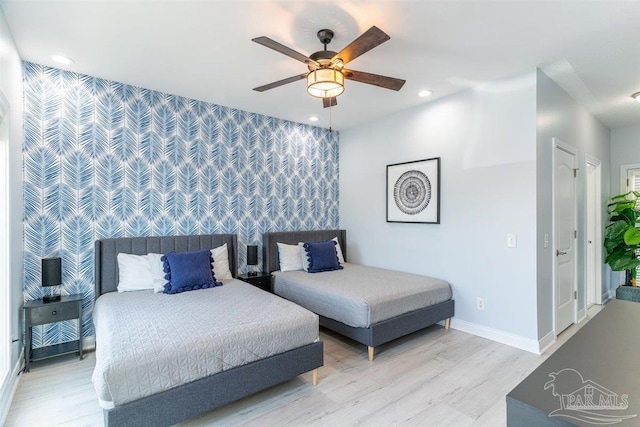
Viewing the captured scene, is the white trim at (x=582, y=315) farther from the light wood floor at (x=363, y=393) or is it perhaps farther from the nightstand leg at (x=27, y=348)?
the nightstand leg at (x=27, y=348)

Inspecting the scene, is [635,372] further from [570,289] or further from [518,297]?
[570,289]

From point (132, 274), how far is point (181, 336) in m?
1.59

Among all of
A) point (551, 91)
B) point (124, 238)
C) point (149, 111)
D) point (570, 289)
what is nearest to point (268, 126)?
point (149, 111)

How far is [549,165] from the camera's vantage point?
331cm

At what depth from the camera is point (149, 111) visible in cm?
364

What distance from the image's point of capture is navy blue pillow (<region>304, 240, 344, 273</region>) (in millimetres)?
4227

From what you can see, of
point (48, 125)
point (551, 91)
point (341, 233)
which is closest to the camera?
point (48, 125)

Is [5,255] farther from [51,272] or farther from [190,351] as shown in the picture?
[190,351]

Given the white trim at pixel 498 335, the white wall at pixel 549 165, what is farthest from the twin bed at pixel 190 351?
the white wall at pixel 549 165

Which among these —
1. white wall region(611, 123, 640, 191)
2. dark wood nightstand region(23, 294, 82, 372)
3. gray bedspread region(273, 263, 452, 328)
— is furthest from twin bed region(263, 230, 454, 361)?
white wall region(611, 123, 640, 191)

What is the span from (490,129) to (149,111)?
12.5 feet

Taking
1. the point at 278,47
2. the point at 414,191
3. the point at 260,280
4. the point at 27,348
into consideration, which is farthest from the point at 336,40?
the point at 27,348

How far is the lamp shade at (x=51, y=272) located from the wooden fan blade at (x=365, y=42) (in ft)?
9.97

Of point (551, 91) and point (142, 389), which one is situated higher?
point (551, 91)
